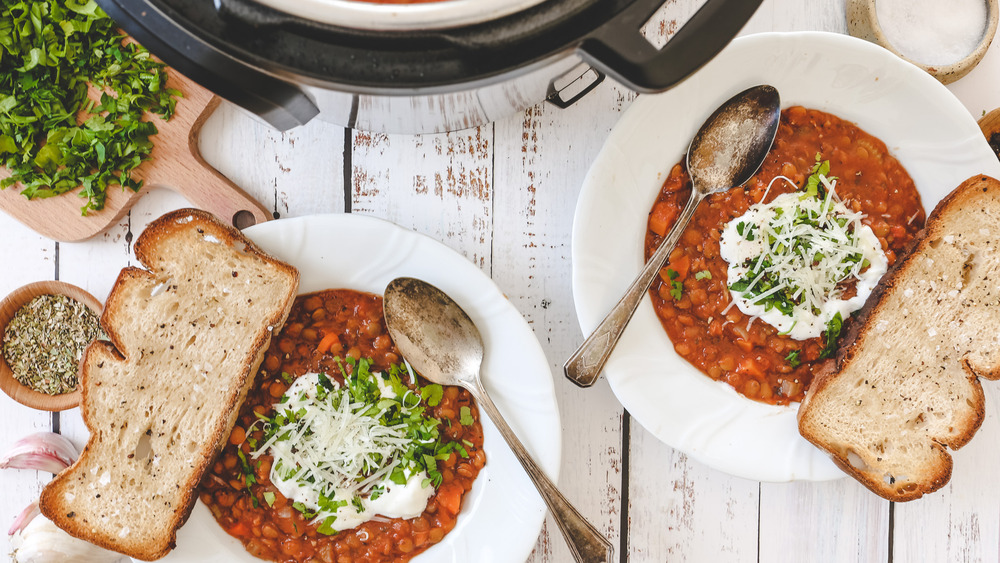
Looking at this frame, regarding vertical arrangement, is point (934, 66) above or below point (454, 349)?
above

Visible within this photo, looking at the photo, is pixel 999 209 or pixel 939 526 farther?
pixel 939 526

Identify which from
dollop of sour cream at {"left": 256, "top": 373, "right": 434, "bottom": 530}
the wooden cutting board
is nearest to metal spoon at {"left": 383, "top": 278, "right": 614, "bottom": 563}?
dollop of sour cream at {"left": 256, "top": 373, "right": 434, "bottom": 530}

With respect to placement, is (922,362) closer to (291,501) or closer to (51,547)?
(291,501)

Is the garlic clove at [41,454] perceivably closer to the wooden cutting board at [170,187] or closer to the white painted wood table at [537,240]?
the white painted wood table at [537,240]

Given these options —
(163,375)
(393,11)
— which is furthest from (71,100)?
(393,11)

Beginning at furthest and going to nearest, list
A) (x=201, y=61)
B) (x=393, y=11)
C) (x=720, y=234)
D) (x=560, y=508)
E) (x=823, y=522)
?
(x=823, y=522), (x=720, y=234), (x=560, y=508), (x=201, y=61), (x=393, y=11)

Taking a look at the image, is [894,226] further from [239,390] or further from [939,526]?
[239,390]

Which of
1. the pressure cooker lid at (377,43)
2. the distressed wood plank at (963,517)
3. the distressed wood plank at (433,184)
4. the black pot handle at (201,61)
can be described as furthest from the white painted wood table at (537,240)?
the pressure cooker lid at (377,43)

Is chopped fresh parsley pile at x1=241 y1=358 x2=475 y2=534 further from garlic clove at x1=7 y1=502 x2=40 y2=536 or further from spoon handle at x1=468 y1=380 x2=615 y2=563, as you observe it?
garlic clove at x1=7 y1=502 x2=40 y2=536

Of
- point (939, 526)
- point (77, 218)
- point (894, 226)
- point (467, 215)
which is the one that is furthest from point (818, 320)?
point (77, 218)
